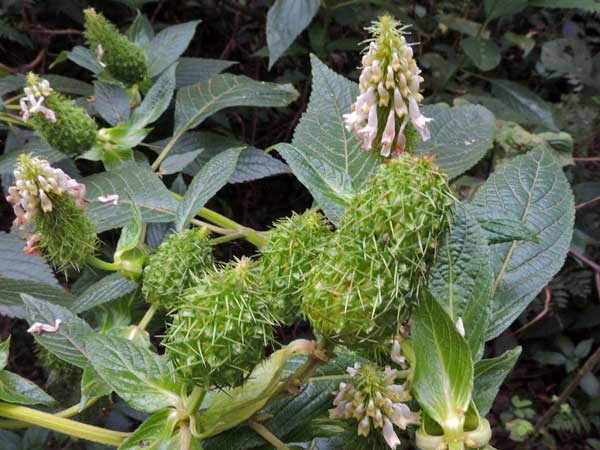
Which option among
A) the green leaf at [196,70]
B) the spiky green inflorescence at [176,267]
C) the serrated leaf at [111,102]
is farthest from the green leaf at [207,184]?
the green leaf at [196,70]

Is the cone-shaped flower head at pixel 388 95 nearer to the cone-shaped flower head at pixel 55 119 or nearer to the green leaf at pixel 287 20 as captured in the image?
the cone-shaped flower head at pixel 55 119

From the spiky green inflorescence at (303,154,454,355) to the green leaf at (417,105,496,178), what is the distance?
0.57 metres

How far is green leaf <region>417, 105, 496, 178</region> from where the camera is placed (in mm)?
1160

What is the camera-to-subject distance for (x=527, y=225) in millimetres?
894

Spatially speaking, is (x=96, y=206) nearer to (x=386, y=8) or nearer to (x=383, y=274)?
(x=383, y=274)

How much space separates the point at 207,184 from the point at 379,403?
0.49 metres

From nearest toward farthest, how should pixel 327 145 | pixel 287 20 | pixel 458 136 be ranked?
pixel 327 145 → pixel 458 136 → pixel 287 20

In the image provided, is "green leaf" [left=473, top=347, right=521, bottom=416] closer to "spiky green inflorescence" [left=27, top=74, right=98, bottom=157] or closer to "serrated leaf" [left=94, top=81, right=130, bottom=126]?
"spiky green inflorescence" [left=27, top=74, right=98, bottom=157]

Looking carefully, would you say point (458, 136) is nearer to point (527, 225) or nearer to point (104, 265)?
point (527, 225)

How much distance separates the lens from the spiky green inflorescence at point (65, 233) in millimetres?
956

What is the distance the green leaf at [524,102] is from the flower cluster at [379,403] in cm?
149

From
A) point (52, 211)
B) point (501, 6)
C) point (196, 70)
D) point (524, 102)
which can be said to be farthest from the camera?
point (524, 102)

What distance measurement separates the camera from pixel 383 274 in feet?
1.90

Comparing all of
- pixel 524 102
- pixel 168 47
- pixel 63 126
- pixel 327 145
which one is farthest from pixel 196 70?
pixel 524 102
